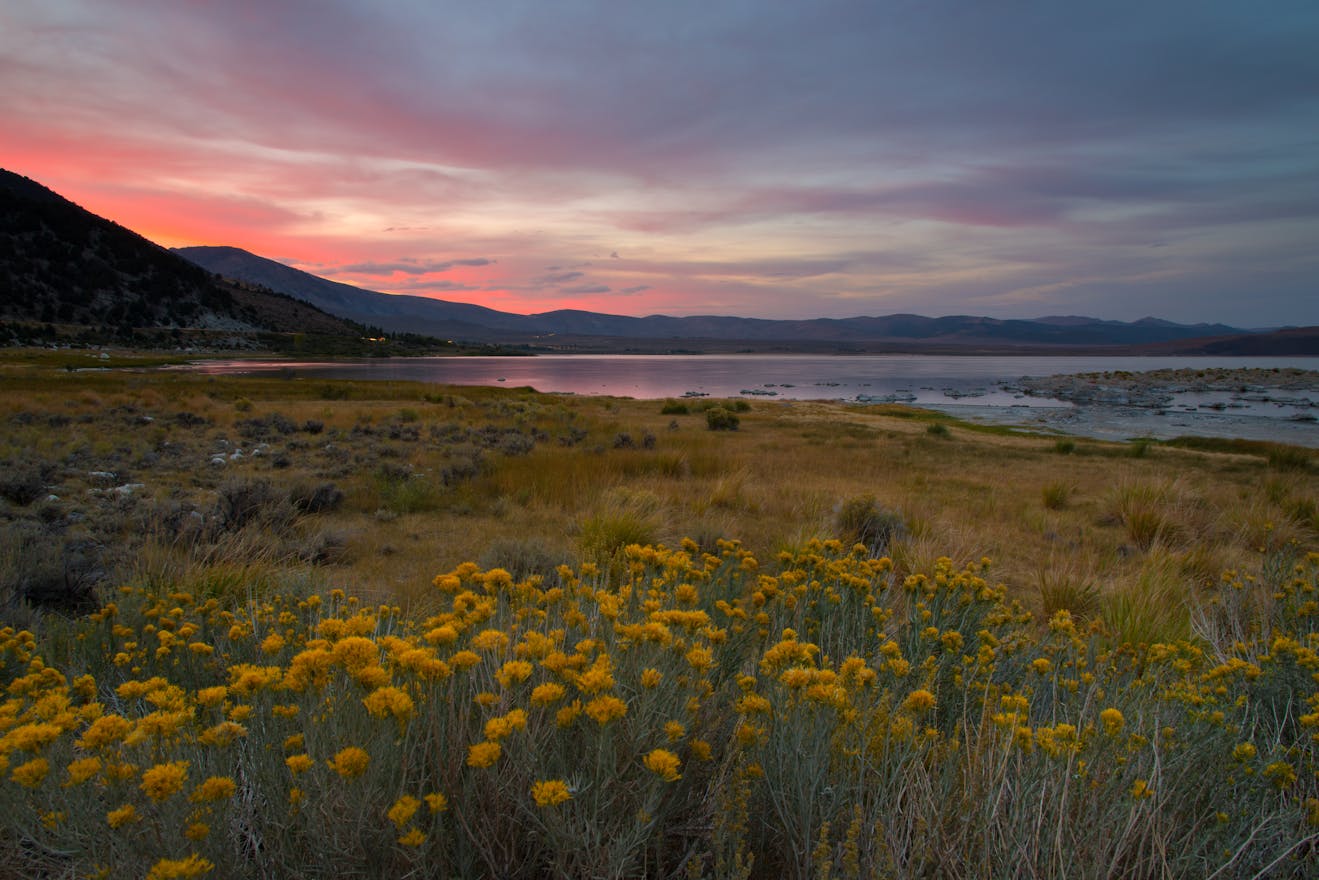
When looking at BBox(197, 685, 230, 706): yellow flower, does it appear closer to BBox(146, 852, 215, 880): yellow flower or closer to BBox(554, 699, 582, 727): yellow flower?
BBox(146, 852, 215, 880): yellow flower

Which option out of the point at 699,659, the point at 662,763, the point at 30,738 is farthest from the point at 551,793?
the point at 30,738

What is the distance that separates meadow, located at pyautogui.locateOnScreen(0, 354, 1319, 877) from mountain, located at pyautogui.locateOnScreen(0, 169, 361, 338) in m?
76.4

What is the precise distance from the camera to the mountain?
205 ft

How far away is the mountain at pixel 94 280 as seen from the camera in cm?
6262

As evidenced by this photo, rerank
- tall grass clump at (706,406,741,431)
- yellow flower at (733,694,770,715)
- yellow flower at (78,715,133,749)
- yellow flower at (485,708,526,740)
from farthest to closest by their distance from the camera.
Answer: tall grass clump at (706,406,741,431) < yellow flower at (733,694,770,715) < yellow flower at (485,708,526,740) < yellow flower at (78,715,133,749)

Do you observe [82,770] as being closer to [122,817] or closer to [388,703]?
[122,817]

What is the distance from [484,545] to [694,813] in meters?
5.18

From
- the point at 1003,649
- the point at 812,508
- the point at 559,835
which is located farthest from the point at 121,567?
the point at 812,508

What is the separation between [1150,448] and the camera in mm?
19672

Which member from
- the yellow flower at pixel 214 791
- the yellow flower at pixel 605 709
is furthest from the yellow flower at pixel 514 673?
the yellow flower at pixel 214 791

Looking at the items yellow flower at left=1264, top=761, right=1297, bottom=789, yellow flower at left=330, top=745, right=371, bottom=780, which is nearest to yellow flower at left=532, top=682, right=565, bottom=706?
yellow flower at left=330, top=745, right=371, bottom=780

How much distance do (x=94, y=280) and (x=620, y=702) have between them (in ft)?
312

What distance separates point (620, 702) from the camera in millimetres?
1780

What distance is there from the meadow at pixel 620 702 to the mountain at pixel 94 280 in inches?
3006
